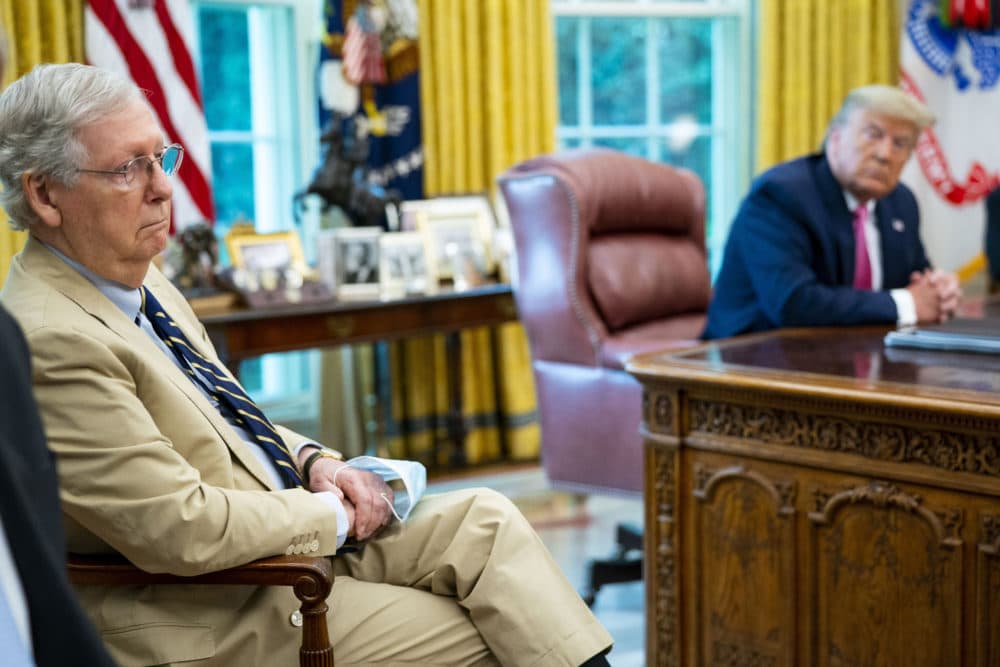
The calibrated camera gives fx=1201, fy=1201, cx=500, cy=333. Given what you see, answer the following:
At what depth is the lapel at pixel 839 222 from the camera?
2.97 metres

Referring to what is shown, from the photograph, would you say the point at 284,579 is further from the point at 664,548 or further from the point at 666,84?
the point at 666,84

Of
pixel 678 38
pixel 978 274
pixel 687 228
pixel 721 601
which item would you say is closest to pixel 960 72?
pixel 978 274

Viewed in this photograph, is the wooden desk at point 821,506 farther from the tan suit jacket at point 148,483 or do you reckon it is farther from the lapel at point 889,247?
the tan suit jacket at point 148,483

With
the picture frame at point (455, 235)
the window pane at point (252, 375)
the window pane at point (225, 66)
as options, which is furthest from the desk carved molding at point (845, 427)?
the window pane at point (225, 66)

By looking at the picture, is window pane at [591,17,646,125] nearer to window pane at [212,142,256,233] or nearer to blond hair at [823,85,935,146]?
window pane at [212,142,256,233]

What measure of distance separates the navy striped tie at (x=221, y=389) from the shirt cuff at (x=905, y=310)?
1.63 metres

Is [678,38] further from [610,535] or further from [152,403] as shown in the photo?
[152,403]

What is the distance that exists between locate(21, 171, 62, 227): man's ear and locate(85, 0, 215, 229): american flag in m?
2.52

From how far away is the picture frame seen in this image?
4477 millimetres

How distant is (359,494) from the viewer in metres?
1.84

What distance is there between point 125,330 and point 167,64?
2676 millimetres

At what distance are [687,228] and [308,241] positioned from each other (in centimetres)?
161

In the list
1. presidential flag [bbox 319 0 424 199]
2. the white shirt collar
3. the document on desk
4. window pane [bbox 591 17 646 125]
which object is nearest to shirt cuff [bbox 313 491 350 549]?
the white shirt collar

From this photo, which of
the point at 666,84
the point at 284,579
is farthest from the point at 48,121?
the point at 666,84
